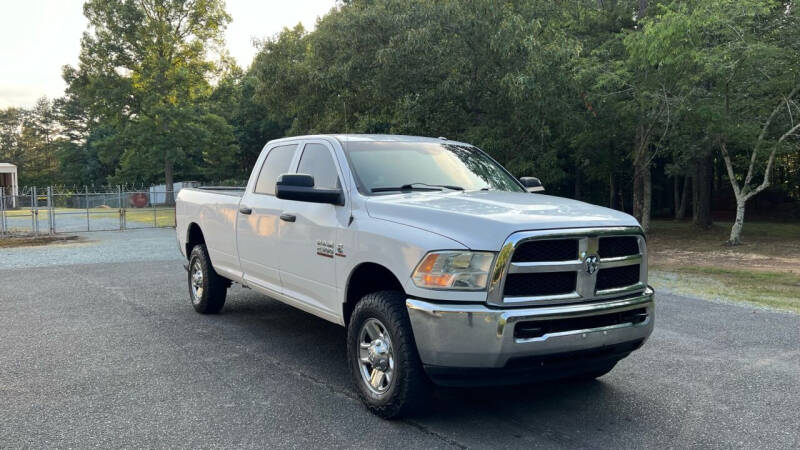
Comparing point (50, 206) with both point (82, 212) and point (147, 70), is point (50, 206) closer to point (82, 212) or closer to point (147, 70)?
point (82, 212)

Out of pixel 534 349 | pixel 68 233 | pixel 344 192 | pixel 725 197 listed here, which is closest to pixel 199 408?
pixel 344 192

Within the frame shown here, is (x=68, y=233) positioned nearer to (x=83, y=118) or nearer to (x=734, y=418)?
(x=734, y=418)

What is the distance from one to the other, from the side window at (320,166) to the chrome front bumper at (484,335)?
66.4 inches

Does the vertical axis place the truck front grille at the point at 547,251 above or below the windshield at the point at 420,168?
below

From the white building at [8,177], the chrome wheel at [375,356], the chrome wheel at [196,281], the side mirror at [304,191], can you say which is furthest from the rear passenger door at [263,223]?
the white building at [8,177]

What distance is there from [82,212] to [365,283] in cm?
3096

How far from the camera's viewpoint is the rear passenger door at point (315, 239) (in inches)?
200

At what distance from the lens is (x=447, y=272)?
403 centimetres

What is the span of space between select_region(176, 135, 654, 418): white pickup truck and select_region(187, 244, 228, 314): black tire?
214cm

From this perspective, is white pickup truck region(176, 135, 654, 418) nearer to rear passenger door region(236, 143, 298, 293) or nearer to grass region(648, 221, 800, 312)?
rear passenger door region(236, 143, 298, 293)

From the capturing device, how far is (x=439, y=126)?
17.0m

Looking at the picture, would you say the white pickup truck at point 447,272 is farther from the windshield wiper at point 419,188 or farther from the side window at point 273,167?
the side window at point 273,167

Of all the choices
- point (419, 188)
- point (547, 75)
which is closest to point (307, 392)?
point (419, 188)

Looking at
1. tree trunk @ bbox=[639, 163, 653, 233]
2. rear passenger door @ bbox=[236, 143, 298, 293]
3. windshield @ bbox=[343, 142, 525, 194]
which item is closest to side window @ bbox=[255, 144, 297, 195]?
rear passenger door @ bbox=[236, 143, 298, 293]
